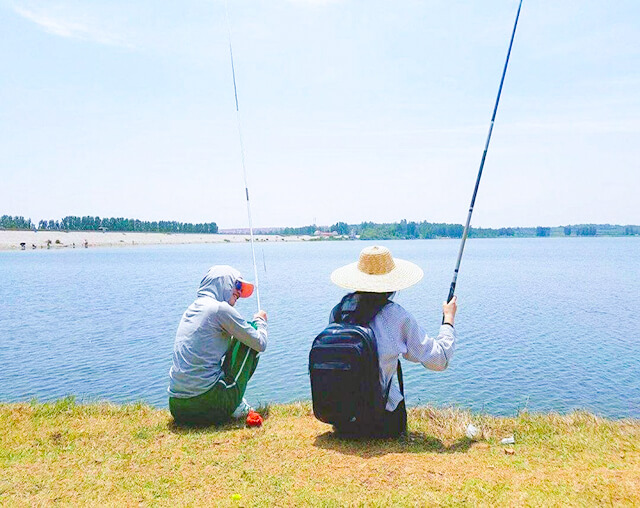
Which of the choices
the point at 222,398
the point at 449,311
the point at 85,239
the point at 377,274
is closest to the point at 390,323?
the point at 377,274

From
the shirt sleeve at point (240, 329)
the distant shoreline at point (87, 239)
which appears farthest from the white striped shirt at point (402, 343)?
the distant shoreline at point (87, 239)

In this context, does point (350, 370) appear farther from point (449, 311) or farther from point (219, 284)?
point (219, 284)

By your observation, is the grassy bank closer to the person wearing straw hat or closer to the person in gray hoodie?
the person in gray hoodie

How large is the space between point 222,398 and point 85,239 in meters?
150

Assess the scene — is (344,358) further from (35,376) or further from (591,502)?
(35,376)

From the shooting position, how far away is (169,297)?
28859 millimetres

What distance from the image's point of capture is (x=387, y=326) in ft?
16.5

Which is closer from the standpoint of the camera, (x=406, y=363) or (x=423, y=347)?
(x=423, y=347)

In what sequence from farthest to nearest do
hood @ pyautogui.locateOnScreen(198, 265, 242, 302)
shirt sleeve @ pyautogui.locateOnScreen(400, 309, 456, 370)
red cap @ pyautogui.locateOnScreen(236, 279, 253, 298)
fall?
red cap @ pyautogui.locateOnScreen(236, 279, 253, 298) < hood @ pyautogui.locateOnScreen(198, 265, 242, 302) < shirt sleeve @ pyautogui.locateOnScreen(400, 309, 456, 370)

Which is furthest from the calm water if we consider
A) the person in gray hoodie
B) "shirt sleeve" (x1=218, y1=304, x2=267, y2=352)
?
"shirt sleeve" (x1=218, y1=304, x2=267, y2=352)

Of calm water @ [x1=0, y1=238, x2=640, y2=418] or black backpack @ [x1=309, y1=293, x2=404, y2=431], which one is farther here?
calm water @ [x1=0, y1=238, x2=640, y2=418]

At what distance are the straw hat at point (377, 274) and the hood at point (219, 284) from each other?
4.31ft

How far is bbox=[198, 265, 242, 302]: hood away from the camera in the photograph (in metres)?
6.07

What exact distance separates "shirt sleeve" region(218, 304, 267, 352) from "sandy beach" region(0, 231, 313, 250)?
103846 mm
